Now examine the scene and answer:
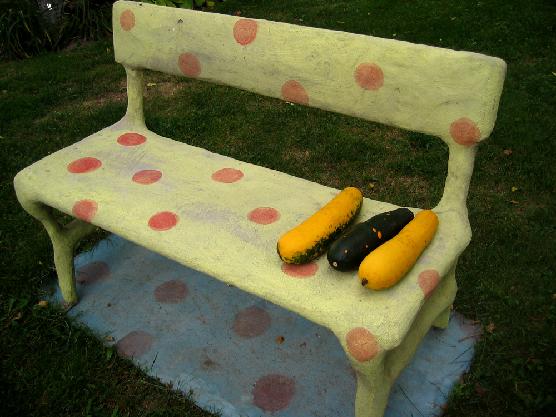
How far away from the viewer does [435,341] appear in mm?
2807

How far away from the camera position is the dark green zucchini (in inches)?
80.6

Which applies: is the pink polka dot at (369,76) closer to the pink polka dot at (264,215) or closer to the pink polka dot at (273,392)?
the pink polka dot at (264,215)

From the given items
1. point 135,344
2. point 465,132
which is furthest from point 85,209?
point 465,132

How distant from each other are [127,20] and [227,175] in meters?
1.03

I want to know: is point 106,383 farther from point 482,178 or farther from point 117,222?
point 482,178

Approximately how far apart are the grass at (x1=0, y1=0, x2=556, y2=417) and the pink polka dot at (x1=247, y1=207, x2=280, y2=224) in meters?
0.90

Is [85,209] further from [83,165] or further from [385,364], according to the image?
[385,364]

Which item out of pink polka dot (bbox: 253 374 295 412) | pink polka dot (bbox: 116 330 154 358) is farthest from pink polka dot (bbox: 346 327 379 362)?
pink polka dot (bbox: 116 330 154 358)

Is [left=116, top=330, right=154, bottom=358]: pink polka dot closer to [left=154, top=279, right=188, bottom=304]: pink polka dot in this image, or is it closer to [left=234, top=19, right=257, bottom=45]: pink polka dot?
[left=154, top=279, right=188, bottom=304]: pink polka dot

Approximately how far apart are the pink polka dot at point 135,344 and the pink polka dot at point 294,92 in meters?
1.37

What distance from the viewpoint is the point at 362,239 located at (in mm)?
Result: 2078

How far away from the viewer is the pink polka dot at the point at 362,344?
6.11 feet

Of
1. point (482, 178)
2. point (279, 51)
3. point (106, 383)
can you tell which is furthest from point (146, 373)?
point (482, 178)

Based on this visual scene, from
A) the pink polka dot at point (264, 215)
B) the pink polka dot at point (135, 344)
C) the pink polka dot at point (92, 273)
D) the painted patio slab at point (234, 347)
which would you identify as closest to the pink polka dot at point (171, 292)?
the painted patio slab at point (234, 347)
